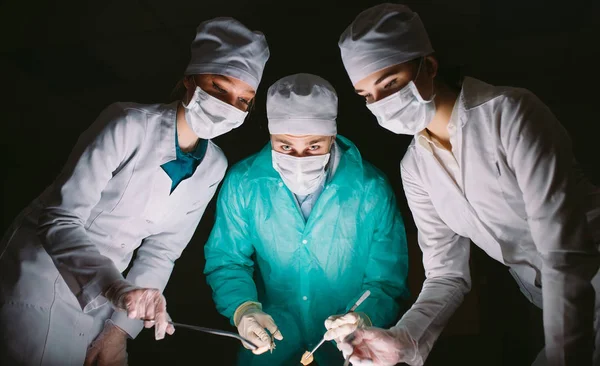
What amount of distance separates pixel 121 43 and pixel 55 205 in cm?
109

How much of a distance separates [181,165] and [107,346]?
0.83 metres

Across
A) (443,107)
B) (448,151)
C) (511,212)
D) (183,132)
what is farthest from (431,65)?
(183,132)

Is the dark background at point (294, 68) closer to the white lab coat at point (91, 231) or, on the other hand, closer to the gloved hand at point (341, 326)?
the white lab coat at point (91, 231)

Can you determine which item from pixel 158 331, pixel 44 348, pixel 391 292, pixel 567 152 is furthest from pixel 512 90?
pixel 44 348

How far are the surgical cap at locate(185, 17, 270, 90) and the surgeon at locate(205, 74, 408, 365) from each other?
0.60 feet

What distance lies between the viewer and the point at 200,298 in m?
2.62

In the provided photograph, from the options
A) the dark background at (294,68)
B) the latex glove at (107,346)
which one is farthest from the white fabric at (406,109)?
the latex glove at (107,346)

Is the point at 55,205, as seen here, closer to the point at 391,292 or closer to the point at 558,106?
the point at 391,292

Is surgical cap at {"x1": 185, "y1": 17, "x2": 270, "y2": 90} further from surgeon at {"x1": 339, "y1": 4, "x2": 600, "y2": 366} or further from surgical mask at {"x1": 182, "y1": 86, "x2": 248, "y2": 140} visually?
surgeon at {"x1": 339, "y1": 4, "x2": 600, "y2": 366}

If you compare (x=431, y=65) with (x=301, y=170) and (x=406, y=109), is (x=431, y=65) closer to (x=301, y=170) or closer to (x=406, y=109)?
(x=406, y=109)

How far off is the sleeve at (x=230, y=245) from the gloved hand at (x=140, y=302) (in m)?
0.56

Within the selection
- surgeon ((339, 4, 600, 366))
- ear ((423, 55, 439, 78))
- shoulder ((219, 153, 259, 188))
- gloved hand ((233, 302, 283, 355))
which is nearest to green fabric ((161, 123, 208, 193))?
shoulder ((219, 153, 259, 188))

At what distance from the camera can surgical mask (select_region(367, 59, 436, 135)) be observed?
5.40 ft

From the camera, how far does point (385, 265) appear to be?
207 centimetres
